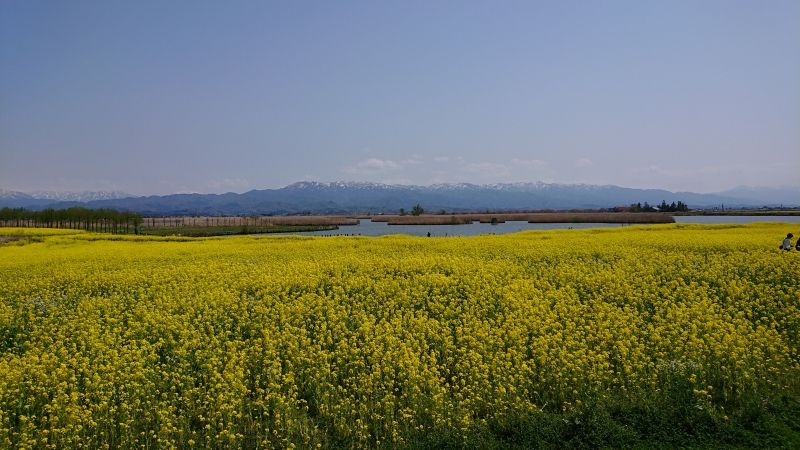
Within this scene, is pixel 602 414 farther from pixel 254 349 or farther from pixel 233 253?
pixel 233 253

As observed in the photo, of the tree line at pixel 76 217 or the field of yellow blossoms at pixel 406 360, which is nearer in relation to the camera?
the field of yellow blossoms at pixel 406 360

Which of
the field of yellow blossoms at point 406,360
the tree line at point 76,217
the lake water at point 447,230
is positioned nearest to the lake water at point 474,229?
the lake water at point 447,230

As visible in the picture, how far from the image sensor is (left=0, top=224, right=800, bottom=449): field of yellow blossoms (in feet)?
26.6

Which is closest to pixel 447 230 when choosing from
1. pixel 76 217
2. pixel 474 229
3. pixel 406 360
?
pixel 474 229

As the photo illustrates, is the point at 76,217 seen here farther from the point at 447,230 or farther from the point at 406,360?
the point at 406,360

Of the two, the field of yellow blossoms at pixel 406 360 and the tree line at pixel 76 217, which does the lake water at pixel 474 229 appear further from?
the field of yellow blossoms at pixel 406 360

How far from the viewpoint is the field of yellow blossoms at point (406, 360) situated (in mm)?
8102

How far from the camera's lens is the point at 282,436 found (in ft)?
26.4

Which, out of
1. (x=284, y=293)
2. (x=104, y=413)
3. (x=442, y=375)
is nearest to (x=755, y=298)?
(x=442, y=375)

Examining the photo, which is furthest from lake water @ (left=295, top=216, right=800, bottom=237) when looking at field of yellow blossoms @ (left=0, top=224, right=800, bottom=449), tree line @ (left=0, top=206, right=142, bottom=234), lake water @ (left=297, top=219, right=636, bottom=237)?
field of yellow blossoms @ (left=0, top=224, right=800, bottom=449)

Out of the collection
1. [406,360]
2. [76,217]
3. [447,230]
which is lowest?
[447,230]

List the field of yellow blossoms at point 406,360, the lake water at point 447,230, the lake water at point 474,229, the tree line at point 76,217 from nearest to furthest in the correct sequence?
the field of yellow blossoms at point 406,360 → the lake water at point 447,230 → the lake water at point 474,229 → the tree line at point 76,217

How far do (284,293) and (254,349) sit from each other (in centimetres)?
397

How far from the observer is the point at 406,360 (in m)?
9.58
